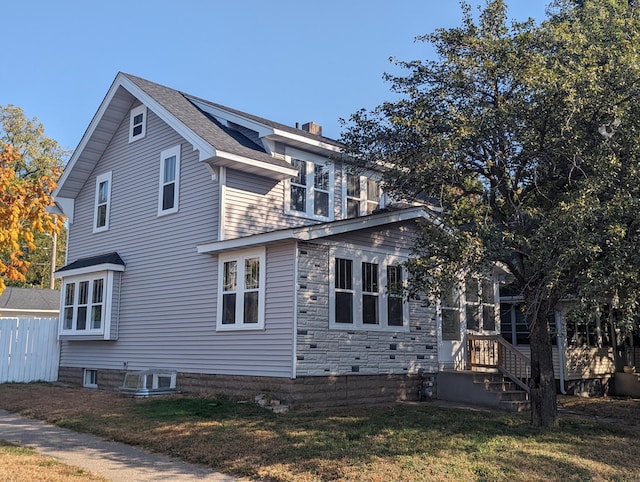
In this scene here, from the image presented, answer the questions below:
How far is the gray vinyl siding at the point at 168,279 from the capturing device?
42.5 ft

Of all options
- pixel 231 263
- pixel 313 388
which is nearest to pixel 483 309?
pixel 313 388

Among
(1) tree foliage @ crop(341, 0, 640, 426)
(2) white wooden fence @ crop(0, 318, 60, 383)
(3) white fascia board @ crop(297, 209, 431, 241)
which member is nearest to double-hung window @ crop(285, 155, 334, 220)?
(3) white fascia board @ crop(297, 209, 431, 241)

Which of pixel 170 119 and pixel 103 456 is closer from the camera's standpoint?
pixel 103 456

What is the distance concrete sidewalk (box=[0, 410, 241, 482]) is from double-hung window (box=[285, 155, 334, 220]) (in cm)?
760

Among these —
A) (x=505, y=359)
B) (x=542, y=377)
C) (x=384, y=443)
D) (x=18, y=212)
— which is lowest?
(x=384, y=443)

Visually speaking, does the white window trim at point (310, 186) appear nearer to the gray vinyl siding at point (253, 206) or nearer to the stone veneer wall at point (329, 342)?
the gray vinyl siding at point (253, 206)

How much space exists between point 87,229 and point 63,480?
42.7 ft

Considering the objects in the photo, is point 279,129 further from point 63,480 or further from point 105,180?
point 63,480

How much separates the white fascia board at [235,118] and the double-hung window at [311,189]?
A: 3.56 ft

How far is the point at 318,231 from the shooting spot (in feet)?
41.0

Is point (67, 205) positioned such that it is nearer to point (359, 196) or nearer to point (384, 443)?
point (359, 196)

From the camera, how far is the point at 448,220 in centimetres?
1042

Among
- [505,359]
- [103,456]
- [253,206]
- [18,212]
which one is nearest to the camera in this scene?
[18,212]

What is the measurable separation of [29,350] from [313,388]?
10702 millimetres
